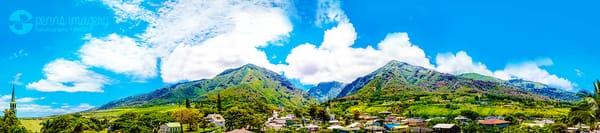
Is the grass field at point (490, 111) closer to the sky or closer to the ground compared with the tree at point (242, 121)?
closer to the sky

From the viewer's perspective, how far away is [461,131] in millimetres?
65438

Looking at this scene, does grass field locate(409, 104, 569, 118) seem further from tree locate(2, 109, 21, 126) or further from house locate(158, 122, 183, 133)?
tree locate(2, 109, 21, 126)

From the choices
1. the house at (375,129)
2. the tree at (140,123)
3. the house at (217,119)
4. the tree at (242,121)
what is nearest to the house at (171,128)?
the tree at (140,123)

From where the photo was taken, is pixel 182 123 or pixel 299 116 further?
pixel 299 116

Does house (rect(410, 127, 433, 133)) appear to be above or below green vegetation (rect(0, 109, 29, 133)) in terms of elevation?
below

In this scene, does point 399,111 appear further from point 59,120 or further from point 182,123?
point 59,120

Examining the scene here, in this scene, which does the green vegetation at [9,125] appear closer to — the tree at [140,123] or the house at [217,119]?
the tree at [140,123]

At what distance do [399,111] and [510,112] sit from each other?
21.1 metres

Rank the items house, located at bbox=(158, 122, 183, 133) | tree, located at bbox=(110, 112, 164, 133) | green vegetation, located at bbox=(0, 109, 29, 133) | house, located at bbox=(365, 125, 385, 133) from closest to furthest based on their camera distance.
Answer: green vegetation, located at bbox=(0, 109, 29, 133), house, located at bbox=(365, 125, 385, 133), tree, located at bbox=(110, 112, 164, 133), house, located at bbox=(158, 122, 183, 133)

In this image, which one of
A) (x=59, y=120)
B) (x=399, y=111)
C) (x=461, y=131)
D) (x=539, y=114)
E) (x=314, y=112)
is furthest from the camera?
(x=399, y=111)

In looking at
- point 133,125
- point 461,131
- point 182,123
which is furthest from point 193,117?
point 461,131

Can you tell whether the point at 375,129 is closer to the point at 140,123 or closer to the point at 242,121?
the point at 242,121

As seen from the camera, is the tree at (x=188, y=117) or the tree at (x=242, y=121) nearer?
the tree at (x=242, y=121)

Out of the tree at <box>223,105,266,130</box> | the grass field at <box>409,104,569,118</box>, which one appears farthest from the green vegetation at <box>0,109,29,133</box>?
the grass field at <box>409,104,569,118</box>
